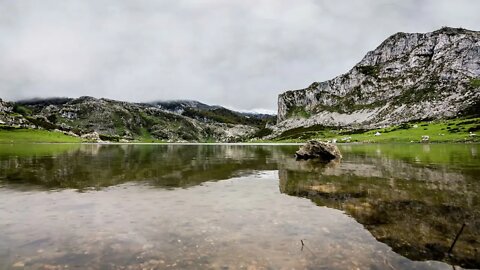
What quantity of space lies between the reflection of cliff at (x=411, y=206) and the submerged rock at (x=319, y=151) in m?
25.8

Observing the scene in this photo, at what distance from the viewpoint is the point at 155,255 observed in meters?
11.9

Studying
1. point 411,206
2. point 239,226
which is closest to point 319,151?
point 411,206

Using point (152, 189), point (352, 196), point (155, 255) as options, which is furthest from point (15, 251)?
point (352, 196)

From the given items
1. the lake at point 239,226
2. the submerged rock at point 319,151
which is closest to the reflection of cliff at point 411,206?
the lake at point 239,226

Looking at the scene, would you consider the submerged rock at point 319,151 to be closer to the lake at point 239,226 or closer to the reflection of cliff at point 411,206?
the reflection of cliff at point 411,206

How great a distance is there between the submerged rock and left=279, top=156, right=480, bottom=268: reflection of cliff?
25788mm

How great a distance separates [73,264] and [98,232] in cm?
375

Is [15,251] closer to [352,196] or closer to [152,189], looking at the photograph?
[152,189]

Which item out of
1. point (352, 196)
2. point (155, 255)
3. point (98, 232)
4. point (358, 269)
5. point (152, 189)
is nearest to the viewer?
point (358, 269)

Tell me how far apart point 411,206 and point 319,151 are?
41990 mm

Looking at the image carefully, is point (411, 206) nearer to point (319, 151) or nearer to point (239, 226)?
point (239, 226)

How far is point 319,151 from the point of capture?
203ft

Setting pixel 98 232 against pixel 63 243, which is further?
pixel 98 232

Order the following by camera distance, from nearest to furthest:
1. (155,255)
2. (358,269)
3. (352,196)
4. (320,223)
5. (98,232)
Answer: (358,269), (155,255), (98,232), (320,223), (352,196)
